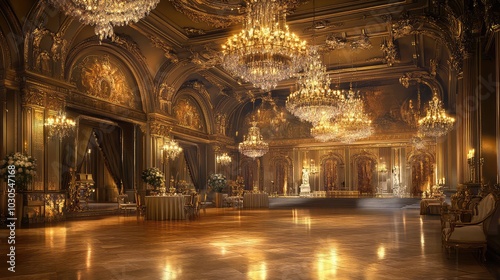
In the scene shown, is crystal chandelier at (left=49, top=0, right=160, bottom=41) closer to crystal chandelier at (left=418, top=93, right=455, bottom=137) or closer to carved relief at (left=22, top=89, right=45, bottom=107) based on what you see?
carved relief at (left=22, top=89, right=45, bottom=107)

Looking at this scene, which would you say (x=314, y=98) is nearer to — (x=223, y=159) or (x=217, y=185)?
(x=217, y=185)

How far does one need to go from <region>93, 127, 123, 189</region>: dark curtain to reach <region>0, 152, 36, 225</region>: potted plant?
193 inches

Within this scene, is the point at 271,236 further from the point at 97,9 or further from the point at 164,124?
the point at 164,124

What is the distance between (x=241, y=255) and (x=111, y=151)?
11.0m

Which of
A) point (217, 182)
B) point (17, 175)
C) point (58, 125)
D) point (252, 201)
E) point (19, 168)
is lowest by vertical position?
point (252, 201)

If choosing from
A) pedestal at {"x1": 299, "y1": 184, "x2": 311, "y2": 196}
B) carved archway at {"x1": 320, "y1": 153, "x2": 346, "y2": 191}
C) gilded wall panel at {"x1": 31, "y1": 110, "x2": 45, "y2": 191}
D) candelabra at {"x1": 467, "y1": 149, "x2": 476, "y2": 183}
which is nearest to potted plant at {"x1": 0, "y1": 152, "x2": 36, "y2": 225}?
gilded wall panel at {"x1": 31, "y1": 110, "x2": 45, "y2": 191}

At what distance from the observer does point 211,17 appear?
40.2ft

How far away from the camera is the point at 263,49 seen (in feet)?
28.0

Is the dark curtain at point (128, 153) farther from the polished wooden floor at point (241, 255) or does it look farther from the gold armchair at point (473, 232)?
the gold armchair at point (473, 232)

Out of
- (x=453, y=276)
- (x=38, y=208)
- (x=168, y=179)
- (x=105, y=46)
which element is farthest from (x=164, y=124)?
(x=453, y=276)

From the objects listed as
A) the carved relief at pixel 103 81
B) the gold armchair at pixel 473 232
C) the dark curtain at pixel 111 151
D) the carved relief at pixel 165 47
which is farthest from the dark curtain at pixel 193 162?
the gold armchair at pixel 473 232

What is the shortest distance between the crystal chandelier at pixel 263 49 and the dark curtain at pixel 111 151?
24.8 ft

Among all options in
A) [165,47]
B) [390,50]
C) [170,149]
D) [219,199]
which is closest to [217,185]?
[219,199]

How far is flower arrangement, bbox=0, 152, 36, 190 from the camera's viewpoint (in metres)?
9.94
